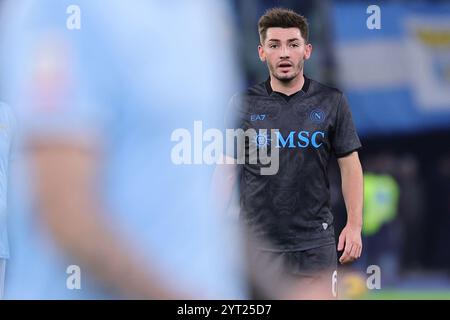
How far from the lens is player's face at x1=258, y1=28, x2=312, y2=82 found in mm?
4148

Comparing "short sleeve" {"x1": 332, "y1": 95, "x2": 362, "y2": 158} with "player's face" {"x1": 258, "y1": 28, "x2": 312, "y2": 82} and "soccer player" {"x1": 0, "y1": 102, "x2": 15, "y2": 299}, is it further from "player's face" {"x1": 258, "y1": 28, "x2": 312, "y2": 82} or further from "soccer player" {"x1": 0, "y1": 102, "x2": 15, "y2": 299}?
"soccer player" {"x1": 0, "y1": 102, "x2": 15, "y2": 299}

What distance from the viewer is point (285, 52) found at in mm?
4141

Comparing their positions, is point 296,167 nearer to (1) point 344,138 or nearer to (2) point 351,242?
(1) point 344,138

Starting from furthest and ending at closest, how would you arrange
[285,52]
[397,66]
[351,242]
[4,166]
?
[397,66], [285,52], [351,242], [4,166]

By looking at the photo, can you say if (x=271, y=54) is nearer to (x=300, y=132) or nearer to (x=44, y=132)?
(x=300, y=132)

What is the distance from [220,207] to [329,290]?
2.23ft

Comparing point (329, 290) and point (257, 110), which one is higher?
point (257, 110)

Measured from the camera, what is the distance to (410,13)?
802 cm

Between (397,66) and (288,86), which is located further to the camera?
(397,66)

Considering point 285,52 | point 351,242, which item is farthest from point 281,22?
point 351,242

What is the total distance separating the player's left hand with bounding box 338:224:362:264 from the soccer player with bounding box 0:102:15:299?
1.58m

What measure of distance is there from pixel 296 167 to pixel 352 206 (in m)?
0.34

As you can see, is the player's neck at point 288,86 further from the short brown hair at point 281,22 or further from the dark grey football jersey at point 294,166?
the short brown hair at point 281,22

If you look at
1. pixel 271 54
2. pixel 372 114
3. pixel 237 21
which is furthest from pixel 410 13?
pixel 271 54
